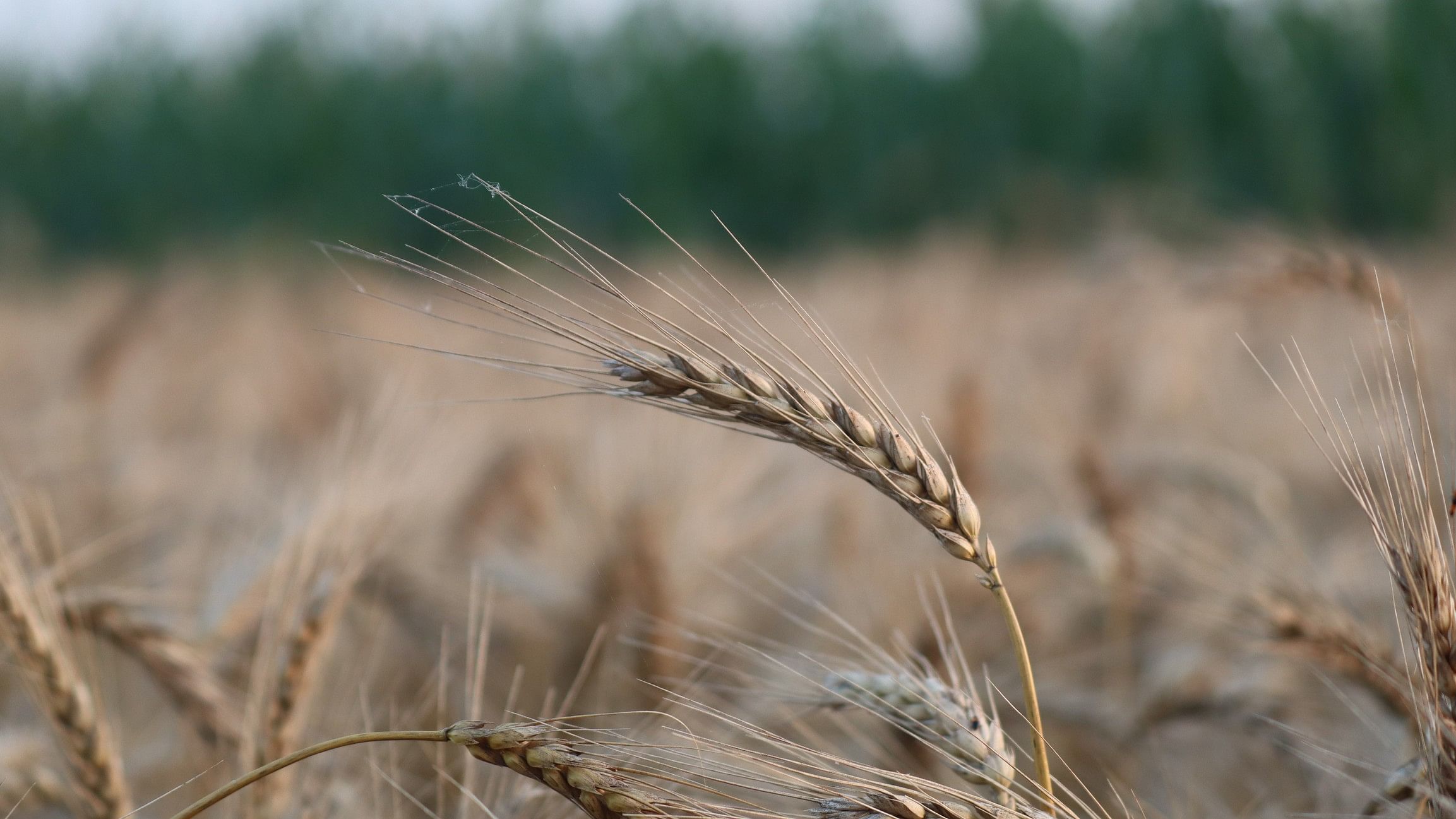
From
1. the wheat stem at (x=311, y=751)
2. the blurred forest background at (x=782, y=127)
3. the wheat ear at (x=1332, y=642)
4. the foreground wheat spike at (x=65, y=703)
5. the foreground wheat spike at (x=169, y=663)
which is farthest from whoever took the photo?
the blurred forest background at (x=782, y=127)

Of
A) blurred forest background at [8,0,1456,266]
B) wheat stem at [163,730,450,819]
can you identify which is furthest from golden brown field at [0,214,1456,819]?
blurred forest background at [8,0,1456,266]

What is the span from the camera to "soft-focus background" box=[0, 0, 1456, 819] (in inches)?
46.5

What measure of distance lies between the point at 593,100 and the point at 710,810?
700 inches

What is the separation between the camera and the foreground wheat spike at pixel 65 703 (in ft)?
2.92

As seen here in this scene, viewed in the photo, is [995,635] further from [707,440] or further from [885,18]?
[885,18]

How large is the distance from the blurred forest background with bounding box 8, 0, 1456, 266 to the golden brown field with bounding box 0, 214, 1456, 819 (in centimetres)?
841

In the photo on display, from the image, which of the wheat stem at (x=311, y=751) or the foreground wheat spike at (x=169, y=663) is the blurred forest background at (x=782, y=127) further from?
the wheat stem at (x=311, y=751)

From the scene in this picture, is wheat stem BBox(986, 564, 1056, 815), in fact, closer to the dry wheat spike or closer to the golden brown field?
the golden brown field

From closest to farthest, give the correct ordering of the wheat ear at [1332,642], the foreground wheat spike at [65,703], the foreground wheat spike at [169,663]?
1. the foreground wheat spike at [65,703]
2. the wheat ear at [1332,642]
3. the foreground wheat spike at [169,663]

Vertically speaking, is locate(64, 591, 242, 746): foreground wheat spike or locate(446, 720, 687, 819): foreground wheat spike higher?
locate(446, 720, 687, 819): foreground wheat spike

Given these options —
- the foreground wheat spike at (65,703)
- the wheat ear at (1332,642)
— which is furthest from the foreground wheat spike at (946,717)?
the foreground wheat spike at (65,703)

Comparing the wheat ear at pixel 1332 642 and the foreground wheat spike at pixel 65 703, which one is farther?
the wheat ear at pixel 1332 642

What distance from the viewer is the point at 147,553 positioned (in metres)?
2.35

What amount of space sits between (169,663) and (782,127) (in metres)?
16.4
